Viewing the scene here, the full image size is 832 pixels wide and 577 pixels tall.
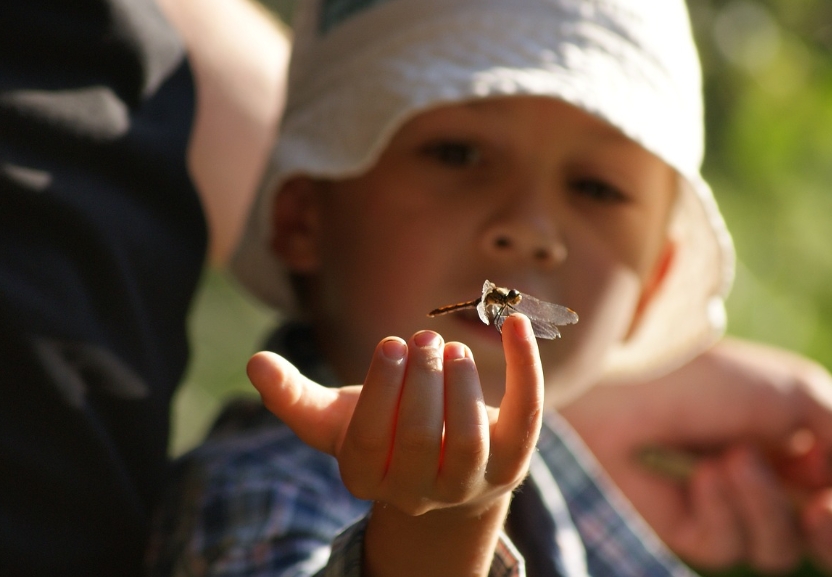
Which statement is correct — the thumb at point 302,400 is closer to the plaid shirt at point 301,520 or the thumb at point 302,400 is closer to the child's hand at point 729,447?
the plaid shirt at point 301,520

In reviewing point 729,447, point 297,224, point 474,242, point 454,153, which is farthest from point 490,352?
point 729,447

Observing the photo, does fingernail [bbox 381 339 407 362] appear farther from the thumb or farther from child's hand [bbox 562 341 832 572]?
child's hand [bbox 562 341 832 572]

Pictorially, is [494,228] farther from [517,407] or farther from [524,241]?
[517,407]

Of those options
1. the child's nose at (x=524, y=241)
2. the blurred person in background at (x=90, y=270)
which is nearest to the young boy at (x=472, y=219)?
the child's nose at (x=524, y=241)

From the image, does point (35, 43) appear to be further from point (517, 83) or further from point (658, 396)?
point (658, 396)

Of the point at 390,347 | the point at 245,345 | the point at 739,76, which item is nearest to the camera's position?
the point at 390,347

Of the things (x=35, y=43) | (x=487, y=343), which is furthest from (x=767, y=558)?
(x=35, y=43)

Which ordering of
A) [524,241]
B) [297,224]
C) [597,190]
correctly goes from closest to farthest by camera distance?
[524,241]
[597,190]
[297,224]
